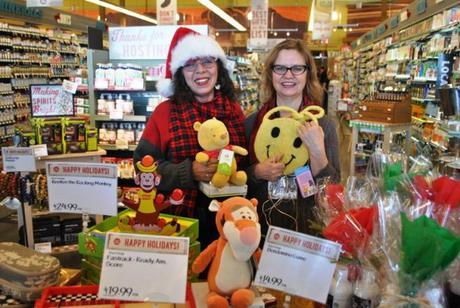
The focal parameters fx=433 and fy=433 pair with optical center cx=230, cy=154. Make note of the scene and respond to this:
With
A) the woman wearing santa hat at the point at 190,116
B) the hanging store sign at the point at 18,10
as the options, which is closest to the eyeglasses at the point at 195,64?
the woman wearing santa hat at the point at 190,116

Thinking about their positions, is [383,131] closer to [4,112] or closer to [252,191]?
[252,191]

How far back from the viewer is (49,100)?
11.8 feet

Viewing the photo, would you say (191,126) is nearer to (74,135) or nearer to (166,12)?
(74,135)

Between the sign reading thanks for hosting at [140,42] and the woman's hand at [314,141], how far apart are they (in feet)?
10.6

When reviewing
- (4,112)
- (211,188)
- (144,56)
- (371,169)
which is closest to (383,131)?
(144,56)

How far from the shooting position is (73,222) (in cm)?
347

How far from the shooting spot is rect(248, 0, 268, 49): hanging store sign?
1207cm

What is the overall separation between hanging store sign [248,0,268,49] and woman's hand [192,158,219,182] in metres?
10.9

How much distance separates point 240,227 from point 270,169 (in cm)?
72

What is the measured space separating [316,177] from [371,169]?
27cm

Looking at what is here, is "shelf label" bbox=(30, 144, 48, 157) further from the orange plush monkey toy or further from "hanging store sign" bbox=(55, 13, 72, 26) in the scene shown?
"hanging store sign" bbox=(55, 13, 72, 26)

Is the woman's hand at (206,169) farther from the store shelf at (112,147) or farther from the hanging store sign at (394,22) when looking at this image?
the hanging store sign at (394,22)

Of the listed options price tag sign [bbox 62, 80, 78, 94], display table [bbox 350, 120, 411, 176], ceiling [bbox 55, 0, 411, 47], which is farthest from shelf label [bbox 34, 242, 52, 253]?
ceiling [bbox 55, 0, 411, 47]

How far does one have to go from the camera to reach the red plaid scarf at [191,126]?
210cm
